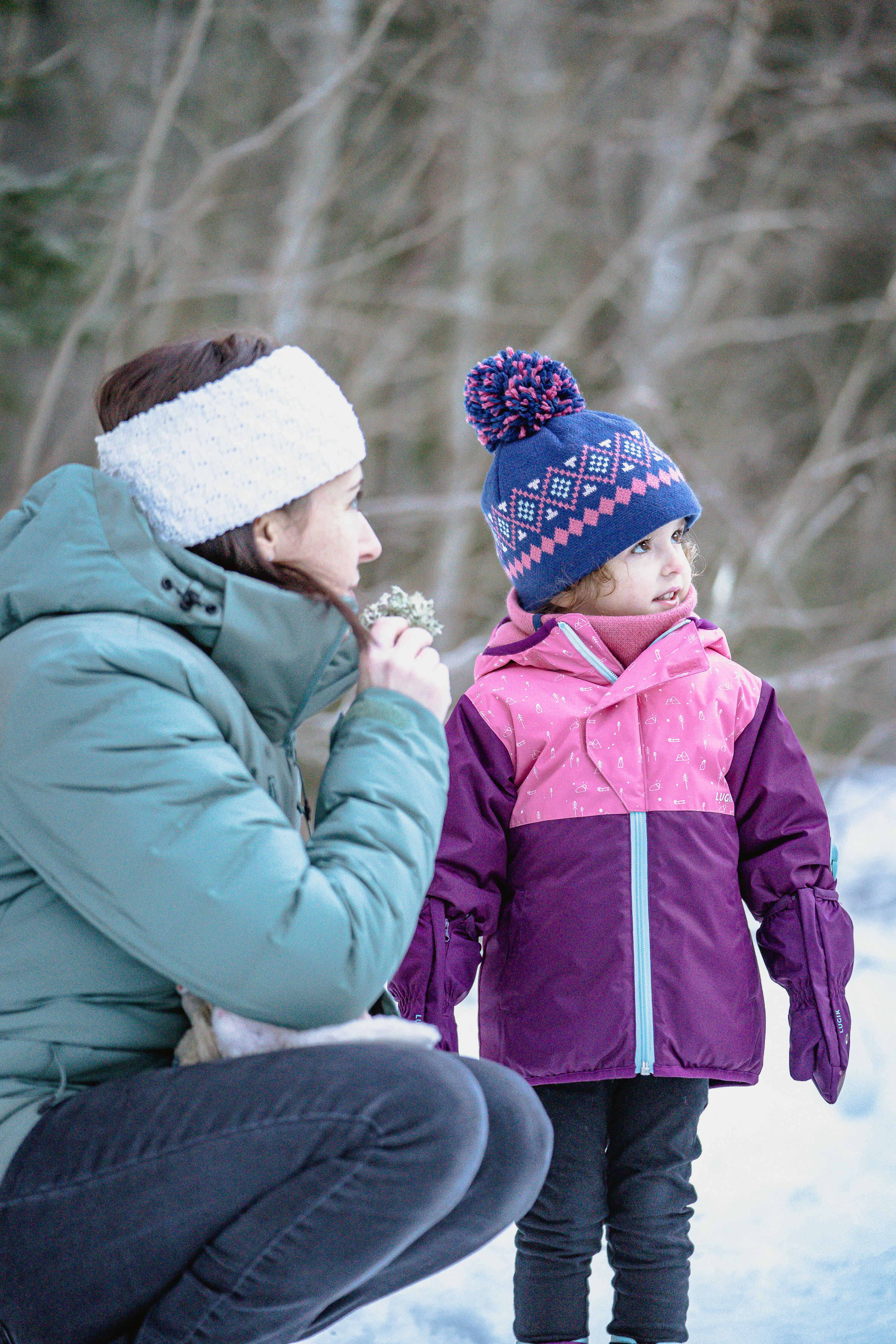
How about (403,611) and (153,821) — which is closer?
(153,821)

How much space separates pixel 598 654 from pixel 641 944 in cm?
43

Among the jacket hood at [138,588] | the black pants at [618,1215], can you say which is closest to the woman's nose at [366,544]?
the jacket hood at [138,588]

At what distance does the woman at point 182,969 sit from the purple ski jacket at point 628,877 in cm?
38

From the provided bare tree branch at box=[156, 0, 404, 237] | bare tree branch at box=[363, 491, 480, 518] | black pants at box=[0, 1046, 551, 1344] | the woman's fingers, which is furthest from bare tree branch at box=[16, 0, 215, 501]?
black pants at box=[0, 1046, 551, 1344]

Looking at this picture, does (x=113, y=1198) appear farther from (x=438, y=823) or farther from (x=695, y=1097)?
(x=695, y=1097)

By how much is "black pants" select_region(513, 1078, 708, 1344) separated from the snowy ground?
0.53ft

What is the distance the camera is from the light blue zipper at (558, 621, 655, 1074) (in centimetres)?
166

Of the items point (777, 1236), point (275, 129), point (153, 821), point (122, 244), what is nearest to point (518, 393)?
point (153, 821)

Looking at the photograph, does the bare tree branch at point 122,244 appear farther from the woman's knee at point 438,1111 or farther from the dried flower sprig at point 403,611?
the woman's knee at point 438,1111

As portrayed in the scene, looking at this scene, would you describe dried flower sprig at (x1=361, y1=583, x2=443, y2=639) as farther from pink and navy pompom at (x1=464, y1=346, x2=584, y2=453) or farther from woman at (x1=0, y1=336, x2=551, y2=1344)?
pink and navy pompom at (x1=464, y1=346, x2=584, y2=453)

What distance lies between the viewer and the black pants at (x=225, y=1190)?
3.75ft

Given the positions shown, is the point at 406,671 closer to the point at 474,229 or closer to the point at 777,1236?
the point at 777,1236

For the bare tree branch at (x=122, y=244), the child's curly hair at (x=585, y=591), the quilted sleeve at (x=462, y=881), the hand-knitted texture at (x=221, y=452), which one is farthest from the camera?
the bare tree branch at (x=122, y=244)

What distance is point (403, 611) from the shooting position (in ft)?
5.04
